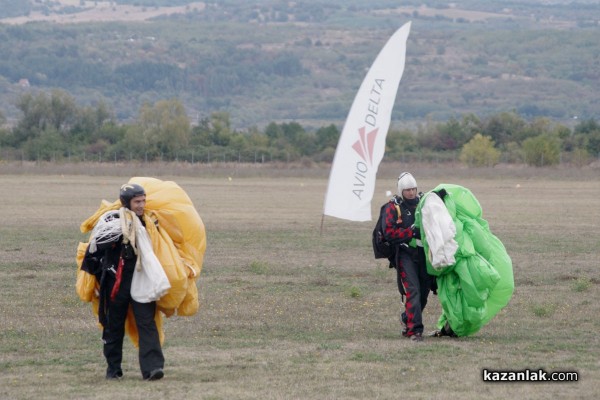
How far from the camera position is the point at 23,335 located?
1226 cm

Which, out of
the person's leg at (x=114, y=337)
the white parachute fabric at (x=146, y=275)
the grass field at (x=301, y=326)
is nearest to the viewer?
the grass field at (x=301, y=326)

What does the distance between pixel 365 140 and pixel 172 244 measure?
43.0 ft

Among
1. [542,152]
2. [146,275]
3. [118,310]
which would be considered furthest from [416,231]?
[542,152]

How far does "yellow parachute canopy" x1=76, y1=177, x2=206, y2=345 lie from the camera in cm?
991

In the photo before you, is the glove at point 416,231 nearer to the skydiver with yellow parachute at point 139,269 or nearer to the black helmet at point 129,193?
the skydiver with yellow parachute at point 139,269

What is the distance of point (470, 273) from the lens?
38.5ft

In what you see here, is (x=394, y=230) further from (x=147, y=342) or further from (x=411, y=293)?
(x=147, y=342)

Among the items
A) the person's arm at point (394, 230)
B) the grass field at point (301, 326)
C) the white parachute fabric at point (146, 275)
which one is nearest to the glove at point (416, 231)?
the person's arm at point (394, 230)

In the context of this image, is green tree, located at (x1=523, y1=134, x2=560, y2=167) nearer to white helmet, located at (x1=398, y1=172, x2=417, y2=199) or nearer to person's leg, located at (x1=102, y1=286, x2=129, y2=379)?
white helmet, located at (x1=398, y1=172, x2=417, y2=199)

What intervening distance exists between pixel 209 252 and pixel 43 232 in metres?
5.62

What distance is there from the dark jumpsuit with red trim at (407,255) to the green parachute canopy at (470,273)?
0.12m

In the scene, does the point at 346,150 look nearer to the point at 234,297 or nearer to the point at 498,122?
the point at 234,297

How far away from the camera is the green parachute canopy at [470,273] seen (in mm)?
11727

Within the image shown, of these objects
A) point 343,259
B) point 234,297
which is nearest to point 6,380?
point 234,297
